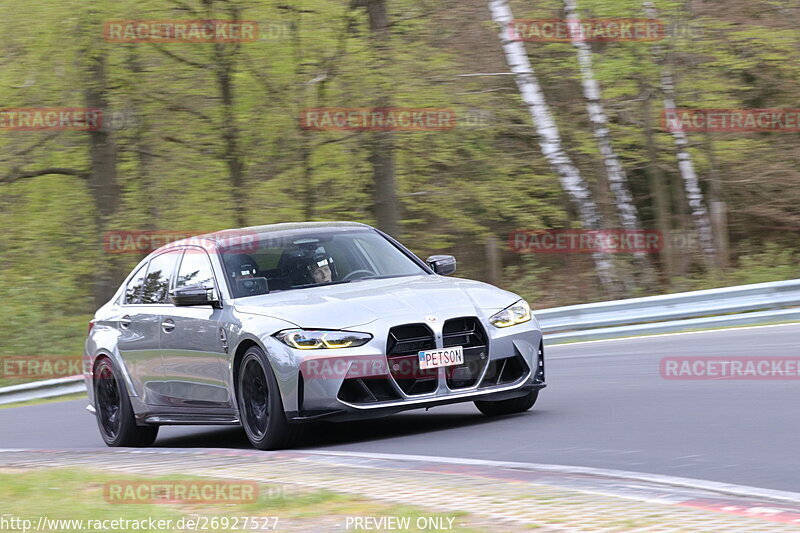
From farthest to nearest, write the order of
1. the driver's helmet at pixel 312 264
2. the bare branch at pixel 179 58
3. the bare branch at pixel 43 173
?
the bare branch at pixel 43 173 → the bare branch at pixel 179 58 → the driver's helmet at pixel 312 264

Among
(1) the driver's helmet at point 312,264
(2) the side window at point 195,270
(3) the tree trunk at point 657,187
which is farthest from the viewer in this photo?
(3) the tree trunk at point 657,187

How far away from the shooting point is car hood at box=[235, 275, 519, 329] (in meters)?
8.55

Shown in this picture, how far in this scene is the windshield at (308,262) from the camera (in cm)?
945

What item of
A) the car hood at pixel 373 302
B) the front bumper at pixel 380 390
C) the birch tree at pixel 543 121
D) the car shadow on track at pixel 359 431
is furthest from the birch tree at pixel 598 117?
the front bumper at pixel 380 390

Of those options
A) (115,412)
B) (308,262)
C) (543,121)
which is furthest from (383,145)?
(308,262)

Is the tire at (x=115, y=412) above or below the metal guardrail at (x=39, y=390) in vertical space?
above

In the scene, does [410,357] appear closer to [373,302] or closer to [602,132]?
[373,302]

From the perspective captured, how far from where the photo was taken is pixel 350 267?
32.1ft

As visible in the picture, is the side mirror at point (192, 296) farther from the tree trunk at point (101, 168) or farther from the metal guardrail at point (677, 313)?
the tree trunk at point (101, 168)

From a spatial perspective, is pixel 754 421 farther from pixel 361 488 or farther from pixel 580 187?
pixel 580 187

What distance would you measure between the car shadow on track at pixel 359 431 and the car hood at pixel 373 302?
831 mm

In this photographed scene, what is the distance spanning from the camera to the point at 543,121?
22.7m

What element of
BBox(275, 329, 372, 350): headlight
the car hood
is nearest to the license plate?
the car hood

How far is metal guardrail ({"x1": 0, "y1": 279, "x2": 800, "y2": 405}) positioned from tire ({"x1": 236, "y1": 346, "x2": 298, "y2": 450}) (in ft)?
23.8
